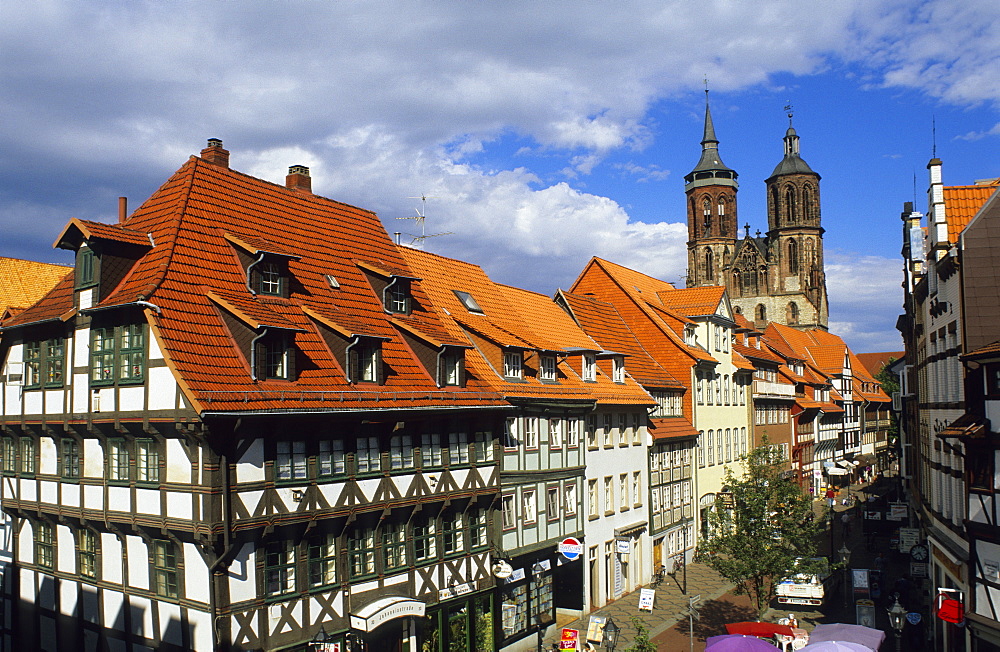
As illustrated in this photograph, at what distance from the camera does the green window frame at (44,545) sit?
2432 cm

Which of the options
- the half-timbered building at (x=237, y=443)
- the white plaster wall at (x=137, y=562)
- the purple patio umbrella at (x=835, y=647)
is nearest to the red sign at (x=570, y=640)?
the half-timbered building at (x=237, y=443)

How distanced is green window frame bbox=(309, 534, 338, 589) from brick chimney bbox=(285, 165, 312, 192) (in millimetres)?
12771

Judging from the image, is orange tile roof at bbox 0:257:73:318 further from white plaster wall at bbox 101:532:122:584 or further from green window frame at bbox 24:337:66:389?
white plaster wall at bbox 101:532:122:584

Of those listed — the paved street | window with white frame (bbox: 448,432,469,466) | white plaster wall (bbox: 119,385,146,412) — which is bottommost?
the paved street

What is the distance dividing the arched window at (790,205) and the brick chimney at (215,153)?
11434cm

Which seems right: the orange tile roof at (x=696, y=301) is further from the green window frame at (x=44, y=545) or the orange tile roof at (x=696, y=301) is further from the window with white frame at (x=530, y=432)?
the green window frame at (x=44, y=545)

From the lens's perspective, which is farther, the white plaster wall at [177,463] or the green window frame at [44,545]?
the green window frame at [44,545]

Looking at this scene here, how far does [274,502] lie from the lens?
20078mm

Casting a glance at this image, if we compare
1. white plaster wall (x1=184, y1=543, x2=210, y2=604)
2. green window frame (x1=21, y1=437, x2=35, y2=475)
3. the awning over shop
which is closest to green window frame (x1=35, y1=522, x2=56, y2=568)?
green window frame (x1=21, y1=437, x2=35, y2=475)

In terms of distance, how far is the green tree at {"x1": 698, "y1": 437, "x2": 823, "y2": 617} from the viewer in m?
28.3

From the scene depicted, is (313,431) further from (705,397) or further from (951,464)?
(705,397)

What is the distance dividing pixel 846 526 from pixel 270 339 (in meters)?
39.6

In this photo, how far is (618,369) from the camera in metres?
37.7

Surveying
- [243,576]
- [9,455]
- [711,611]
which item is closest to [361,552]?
[243,576]
